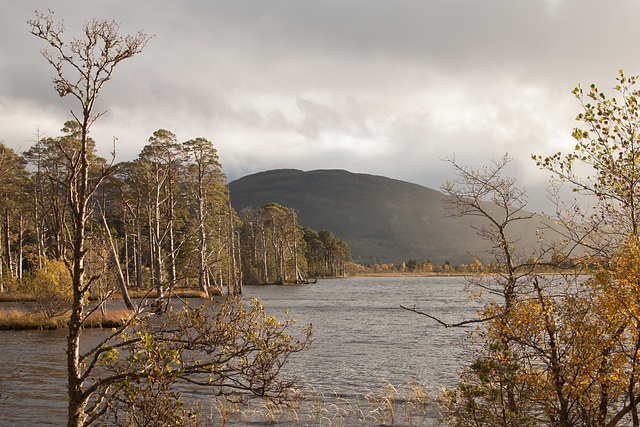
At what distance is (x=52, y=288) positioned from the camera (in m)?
25.3

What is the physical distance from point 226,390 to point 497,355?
9.19 meters

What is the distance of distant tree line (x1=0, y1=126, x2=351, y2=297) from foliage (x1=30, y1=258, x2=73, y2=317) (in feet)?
4.82

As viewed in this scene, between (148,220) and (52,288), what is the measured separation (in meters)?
22.6

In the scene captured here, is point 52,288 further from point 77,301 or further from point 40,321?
point 77,301

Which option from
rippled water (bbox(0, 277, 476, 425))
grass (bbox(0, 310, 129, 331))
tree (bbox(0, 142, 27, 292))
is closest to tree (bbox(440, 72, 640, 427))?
rippled water (bbox(0, 277, 476, 425))

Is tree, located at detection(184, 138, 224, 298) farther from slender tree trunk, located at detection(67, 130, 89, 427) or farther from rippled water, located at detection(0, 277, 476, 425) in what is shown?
slender tree trunk, located at detection(67, 130, 89, 427)

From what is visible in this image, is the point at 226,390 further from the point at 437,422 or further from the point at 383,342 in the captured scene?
the point at 383,342

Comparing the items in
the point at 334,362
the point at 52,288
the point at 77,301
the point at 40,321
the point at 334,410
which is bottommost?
the point at 334,362

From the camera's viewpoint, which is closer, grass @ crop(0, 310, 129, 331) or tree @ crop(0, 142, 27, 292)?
grass @ crop(0, 310, 129, 331)

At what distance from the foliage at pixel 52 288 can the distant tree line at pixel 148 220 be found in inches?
57.8

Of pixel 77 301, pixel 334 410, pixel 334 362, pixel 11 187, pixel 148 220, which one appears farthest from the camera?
pixel 148 220

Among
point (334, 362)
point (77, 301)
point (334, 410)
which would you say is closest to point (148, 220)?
point (334, 362)

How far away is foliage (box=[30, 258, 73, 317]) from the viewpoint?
25188 millimetres

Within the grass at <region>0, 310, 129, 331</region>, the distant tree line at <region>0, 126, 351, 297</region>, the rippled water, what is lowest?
the rippled water
